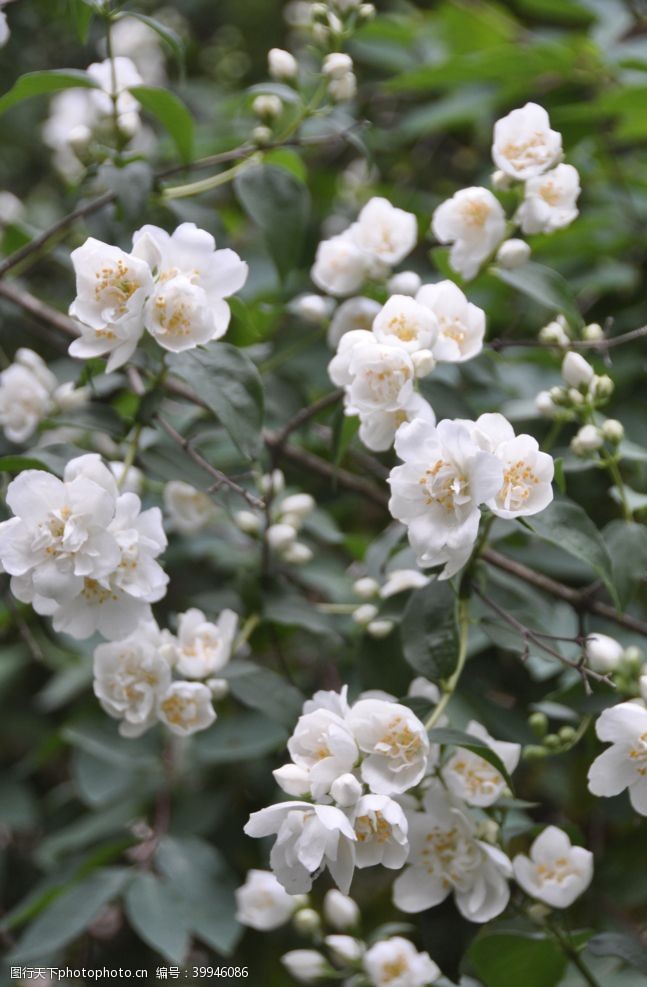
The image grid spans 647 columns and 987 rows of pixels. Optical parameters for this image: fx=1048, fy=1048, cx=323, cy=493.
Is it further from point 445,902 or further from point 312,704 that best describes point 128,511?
point 445,902

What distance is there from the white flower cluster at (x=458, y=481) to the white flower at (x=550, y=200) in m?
0.38

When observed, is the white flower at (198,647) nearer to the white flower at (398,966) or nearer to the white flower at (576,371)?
the white flower at (398,966)

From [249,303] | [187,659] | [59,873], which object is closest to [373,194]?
[249,303]

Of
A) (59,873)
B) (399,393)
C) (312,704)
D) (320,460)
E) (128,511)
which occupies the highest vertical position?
(399,393)

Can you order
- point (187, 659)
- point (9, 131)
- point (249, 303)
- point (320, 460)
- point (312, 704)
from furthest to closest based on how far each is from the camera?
point (9, 131), point (249, 303), point (320, 460), point (187, 659), point (312, 704)

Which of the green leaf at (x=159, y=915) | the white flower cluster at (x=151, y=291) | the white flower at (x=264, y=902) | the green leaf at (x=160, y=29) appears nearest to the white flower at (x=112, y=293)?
the white flower cluster at (x=151, y=291)

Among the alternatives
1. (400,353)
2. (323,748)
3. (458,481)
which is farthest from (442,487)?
(323,748)

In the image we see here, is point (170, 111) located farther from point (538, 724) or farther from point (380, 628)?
point (538, 724)

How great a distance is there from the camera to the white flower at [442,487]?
1.03 m

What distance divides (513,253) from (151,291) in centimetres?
50

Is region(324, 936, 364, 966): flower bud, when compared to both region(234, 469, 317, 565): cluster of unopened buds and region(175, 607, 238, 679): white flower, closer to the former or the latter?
region(175, 607, 238, 679): white flower

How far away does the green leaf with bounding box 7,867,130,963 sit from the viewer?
62.0 inches

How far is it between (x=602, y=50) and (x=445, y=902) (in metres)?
1.83

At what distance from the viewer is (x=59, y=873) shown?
69.8 inches
